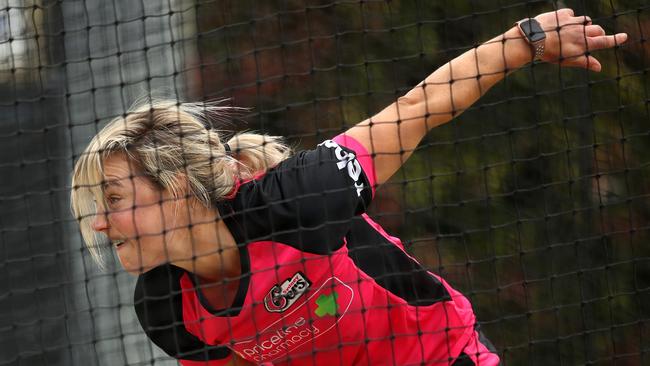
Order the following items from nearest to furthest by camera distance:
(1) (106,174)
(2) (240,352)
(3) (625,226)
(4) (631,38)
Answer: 1. (1) (106,174)
2. (2) (240,352)
3. (4) (631,38)
4. (3) (625,226)

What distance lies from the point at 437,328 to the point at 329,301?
22cm

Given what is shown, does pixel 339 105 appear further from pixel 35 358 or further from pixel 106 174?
pixel 106 174

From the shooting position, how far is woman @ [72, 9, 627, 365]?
6.23 ft

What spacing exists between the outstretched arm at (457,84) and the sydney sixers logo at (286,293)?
0.22 meters

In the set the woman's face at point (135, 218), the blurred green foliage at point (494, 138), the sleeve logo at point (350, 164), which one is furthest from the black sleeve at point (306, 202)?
the blurred green foliage at point (494, 138)

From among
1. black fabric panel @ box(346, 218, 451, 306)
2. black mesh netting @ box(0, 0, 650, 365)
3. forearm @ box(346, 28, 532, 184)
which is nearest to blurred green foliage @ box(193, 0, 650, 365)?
black mesh netting @ box(0, 0, 650, 365)

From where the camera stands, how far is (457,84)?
192 centimetres

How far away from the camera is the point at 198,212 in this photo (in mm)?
1932

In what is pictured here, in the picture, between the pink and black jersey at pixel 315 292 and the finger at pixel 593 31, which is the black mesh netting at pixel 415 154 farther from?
the finger at pixel 593 31

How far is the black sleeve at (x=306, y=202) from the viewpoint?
1.87 meters

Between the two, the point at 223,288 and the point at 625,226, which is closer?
the point at 223,288

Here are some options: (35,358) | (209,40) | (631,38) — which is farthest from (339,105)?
(35,358)

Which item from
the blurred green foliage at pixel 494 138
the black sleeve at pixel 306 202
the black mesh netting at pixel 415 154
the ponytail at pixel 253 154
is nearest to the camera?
the black sleeve at pixel 306 202

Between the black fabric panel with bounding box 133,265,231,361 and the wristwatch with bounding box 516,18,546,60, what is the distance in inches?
28.7
